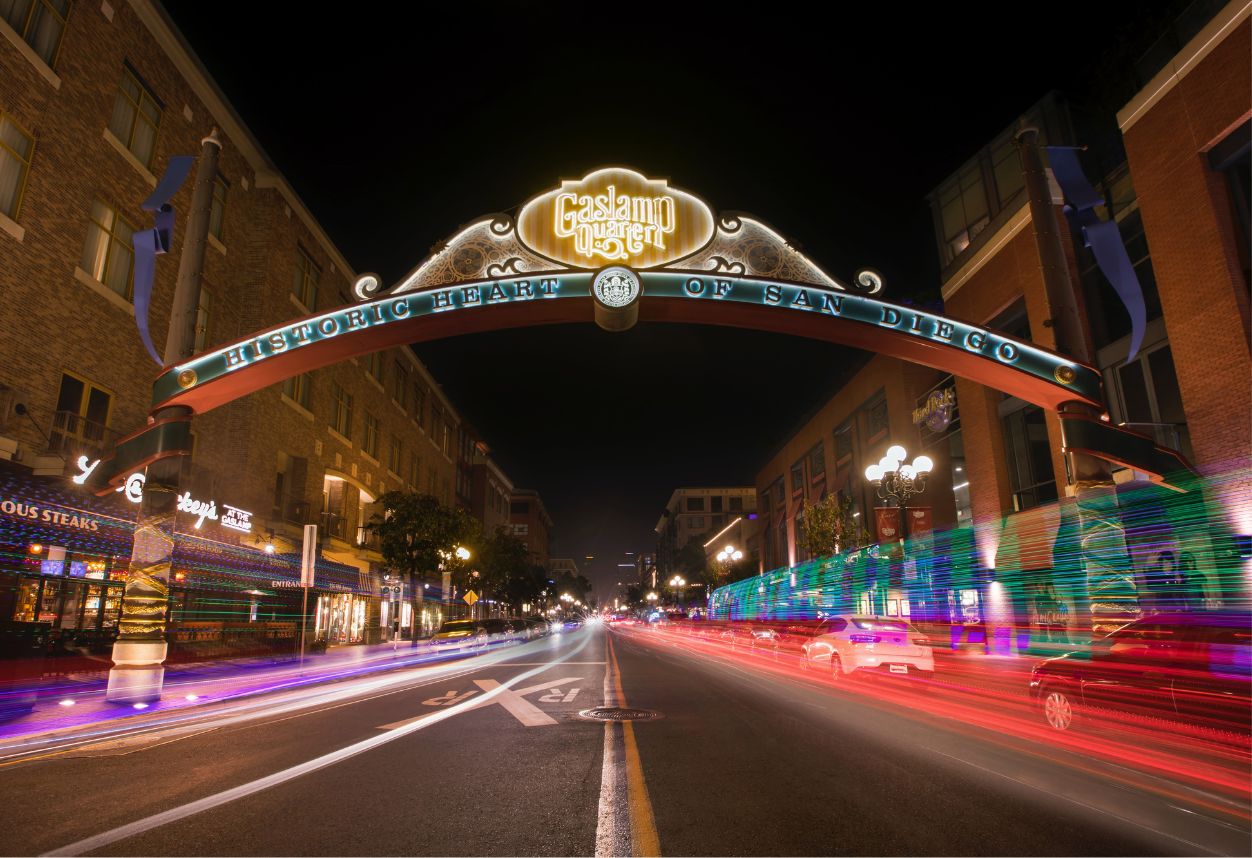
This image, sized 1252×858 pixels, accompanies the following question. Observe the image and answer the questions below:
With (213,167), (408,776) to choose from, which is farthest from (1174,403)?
(213,167)

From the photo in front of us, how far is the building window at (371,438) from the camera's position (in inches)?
1492

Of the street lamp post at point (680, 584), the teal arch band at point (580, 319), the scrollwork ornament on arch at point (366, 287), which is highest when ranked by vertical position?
the scrollwork ornament on arch at point (366, 287)

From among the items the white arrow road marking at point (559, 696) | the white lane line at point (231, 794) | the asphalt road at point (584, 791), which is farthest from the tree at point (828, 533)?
the white lane line at point (231, 794)

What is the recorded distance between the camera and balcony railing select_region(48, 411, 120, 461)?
15758mm

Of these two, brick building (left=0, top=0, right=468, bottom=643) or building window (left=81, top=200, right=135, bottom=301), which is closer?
brick building (left=0, top=0, right=468, bottom=643)

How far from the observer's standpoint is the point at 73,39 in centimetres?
1694

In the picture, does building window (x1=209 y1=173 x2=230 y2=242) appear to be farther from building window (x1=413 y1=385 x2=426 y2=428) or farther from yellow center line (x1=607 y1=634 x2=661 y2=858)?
building window (x1=413 y1=385 x2=426 y2=428)

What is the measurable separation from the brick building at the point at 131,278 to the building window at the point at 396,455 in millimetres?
6932

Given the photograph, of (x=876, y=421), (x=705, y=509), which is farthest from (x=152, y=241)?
(x=705, y=509)

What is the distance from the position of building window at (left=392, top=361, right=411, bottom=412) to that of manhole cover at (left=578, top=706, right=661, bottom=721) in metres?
35.0

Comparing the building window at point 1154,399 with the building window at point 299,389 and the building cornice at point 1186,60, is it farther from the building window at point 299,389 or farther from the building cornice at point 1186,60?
the building window at point 299,389

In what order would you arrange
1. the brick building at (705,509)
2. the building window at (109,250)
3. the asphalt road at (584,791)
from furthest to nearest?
the brick building at (705,509), the building window at (109,250), the asphalt road at (584,791)

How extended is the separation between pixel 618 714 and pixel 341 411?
2790 cm

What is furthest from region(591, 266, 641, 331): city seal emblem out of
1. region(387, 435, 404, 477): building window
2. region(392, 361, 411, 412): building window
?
region(392, 361, 411, 412): building window
